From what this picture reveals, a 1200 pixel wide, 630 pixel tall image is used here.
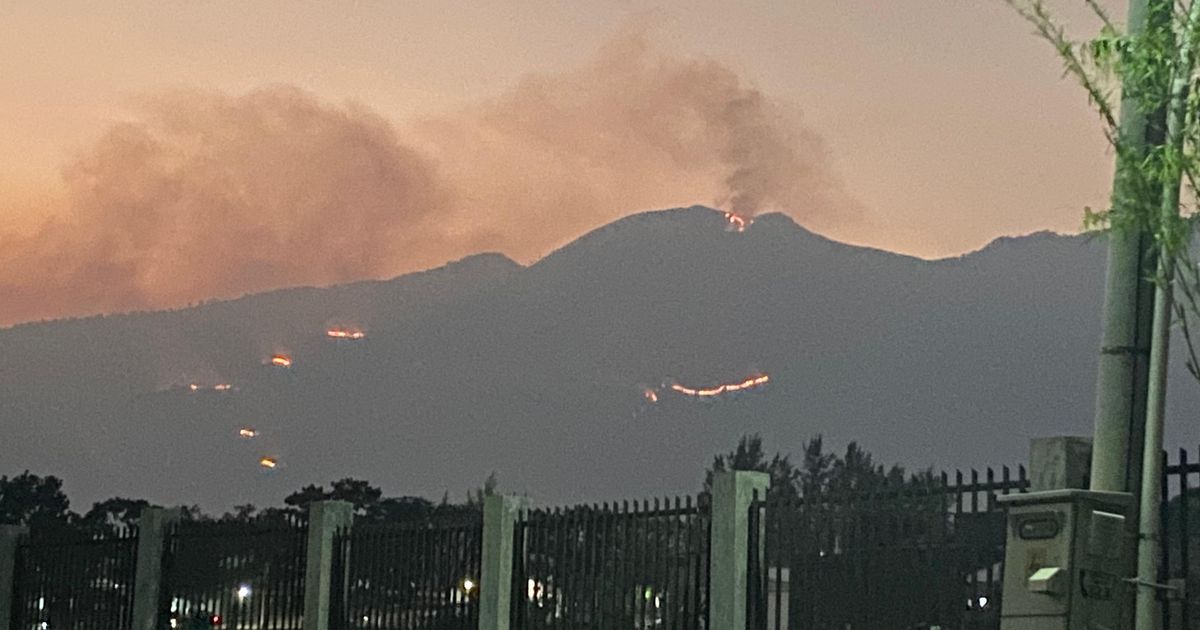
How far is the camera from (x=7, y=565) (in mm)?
21234

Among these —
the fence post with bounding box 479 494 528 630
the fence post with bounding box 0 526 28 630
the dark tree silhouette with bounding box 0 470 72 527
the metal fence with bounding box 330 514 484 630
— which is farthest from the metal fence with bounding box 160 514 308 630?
A: the dark tree silhouette with bounding box 0 470 72 527

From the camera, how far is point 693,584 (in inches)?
506

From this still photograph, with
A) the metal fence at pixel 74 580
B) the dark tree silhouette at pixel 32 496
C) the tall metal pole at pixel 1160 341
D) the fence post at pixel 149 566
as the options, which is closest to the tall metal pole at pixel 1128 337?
the tall metal pole at pixel 1160 341

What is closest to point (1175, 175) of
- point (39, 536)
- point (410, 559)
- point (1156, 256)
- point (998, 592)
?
point (1156, 256)

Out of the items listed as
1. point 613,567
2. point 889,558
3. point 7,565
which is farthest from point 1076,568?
Result: point 7,565

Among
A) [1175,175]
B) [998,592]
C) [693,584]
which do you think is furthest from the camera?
[693,584]

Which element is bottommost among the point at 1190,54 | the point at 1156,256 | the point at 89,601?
the point at 89,601

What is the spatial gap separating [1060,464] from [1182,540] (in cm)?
76

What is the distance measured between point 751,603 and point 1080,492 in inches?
210

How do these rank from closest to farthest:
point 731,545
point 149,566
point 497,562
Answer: point 731,545
point 497,562
point 149,566

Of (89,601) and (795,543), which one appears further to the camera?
(89,601)

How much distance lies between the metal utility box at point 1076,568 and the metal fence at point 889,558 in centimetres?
264

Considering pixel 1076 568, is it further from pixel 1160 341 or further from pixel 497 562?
pixel 497 562

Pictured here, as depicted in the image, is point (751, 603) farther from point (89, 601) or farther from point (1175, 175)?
point (89, 601)
